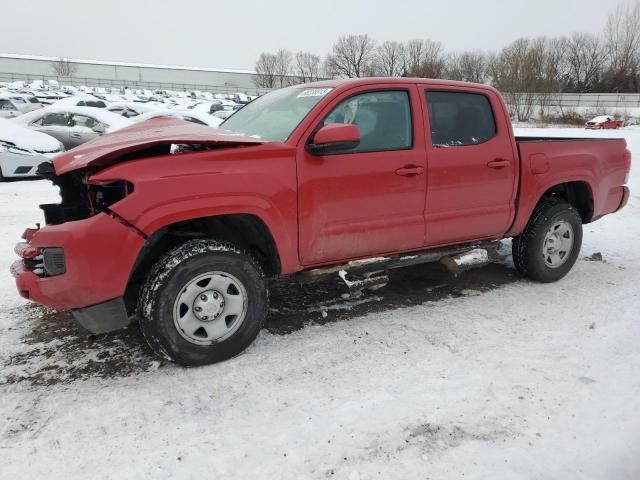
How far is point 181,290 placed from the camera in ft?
10.0

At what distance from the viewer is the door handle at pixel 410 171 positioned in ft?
12.2

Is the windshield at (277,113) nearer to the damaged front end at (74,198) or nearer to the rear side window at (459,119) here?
the rear side window at (459,119)

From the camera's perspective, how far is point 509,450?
2.46 metres

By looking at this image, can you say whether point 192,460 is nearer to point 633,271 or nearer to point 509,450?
point 509,450

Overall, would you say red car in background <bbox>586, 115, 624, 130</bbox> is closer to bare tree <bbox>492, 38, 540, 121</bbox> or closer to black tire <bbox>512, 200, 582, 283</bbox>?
bare tree <bbox>492, 38, 540, 121</bbox>

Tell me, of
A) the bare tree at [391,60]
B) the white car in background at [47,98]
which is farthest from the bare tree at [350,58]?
the white car in background at [47,98]

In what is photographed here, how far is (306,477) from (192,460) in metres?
0.57

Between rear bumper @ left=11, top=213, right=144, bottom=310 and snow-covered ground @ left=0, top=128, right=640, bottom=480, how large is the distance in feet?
1.85

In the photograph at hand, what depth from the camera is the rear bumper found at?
2.79 m

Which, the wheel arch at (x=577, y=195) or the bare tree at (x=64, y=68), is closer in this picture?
the wheel arch at (x=577, y=195)

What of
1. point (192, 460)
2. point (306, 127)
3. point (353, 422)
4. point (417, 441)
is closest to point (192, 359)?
point (192, 460)

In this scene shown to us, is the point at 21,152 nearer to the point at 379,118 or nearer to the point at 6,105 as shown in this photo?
the point at 379,118

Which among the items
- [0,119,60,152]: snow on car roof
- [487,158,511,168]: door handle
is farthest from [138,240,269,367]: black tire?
[0,119,60,152]: snow on car roof

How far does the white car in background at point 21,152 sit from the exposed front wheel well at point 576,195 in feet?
30.7
